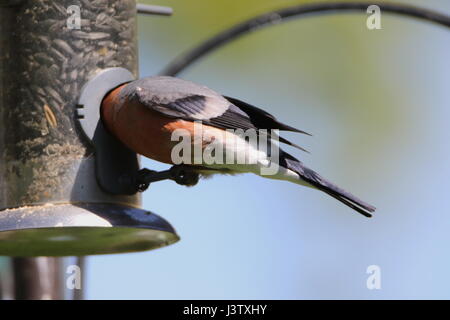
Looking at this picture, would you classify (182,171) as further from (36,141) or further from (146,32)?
(146,32)

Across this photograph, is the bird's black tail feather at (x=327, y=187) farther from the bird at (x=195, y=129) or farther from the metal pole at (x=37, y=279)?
the metal pole at (x=37, y=279)

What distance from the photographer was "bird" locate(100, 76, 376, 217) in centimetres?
871

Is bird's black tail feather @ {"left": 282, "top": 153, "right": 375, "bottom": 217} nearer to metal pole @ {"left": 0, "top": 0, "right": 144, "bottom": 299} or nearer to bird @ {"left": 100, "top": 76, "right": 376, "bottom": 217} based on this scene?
bird @ {"left": 100, "top": 76, "right": 376, "bottom": 217}

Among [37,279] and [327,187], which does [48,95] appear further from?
[327,187]

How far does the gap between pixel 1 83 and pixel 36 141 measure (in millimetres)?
564

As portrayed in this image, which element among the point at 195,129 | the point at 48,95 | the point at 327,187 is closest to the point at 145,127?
the point at 195,129

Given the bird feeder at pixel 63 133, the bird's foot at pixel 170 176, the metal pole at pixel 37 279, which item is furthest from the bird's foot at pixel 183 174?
the metal pole at pixel 37 279

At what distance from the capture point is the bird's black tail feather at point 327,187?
8.38 meters

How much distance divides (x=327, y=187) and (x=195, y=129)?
1051 mm

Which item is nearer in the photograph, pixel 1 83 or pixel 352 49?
pixel 1 83

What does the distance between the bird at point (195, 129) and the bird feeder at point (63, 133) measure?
22cm

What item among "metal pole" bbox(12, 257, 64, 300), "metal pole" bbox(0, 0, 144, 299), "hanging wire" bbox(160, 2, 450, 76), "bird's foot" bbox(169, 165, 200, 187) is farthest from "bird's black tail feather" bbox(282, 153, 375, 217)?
"metal pole" bbox(12, 257, 64, 300)

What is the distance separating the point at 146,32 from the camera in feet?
45.9
